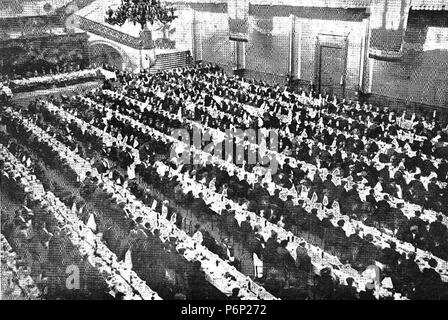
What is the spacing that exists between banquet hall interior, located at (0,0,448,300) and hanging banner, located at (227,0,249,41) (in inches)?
→ 3.7

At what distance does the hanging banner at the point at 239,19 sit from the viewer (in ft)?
107

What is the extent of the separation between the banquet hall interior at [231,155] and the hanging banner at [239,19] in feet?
0.31

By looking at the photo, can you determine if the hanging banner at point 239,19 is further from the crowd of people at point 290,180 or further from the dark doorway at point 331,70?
the crowd of people at point 290,180

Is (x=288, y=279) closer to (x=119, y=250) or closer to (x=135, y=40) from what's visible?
(x=119, y=250)

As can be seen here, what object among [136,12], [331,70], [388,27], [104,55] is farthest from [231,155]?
[104,55]

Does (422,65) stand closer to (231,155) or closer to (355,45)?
(355,45)

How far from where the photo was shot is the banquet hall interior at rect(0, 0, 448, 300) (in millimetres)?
10109

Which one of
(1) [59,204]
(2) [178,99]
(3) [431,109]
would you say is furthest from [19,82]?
(3) [431,109]

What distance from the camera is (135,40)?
35156 mm

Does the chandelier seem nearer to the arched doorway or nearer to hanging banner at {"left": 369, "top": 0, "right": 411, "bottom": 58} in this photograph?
the arched doorway

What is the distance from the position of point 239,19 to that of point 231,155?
18179 millimetres

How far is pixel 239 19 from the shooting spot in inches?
1297

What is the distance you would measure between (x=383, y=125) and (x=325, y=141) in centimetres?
371

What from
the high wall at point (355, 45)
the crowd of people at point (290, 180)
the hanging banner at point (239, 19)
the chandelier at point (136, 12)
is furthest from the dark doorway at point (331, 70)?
the chandelier at point (136, 12)
